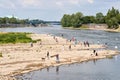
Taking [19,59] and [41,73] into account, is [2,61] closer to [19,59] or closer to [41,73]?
[19,59]

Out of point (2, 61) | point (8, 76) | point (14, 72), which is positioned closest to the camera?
point (8, 76)

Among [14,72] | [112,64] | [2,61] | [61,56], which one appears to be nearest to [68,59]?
[61,56]

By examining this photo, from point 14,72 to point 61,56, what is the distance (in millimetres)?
23120

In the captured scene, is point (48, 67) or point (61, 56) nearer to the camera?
point (48, 67)

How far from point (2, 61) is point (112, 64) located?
72.7 feet

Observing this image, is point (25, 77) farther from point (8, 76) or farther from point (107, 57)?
point (107, 57)

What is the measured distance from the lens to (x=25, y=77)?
181 feet

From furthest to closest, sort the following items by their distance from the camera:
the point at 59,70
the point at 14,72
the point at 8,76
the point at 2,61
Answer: the point at 2,61 → the point at 59,70 → the point at 14,72 → the point at 8,76

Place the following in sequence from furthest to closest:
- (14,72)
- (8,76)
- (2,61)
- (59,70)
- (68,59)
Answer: (68,59) < (2,61) < (59,70) < (14,72) < (8,76)

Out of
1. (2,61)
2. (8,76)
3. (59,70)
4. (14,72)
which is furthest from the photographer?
(2,61)

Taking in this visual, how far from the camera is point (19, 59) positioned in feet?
238

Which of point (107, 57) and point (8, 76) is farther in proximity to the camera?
point (107, 57)

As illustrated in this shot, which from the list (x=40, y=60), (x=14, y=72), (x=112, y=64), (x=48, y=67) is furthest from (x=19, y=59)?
(x=112, y=64)

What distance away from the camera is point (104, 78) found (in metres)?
56.1
